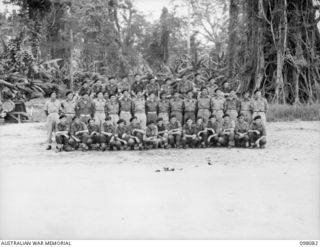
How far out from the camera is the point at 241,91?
14.6 metres

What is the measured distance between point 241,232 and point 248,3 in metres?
11.9

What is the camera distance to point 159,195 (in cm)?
480

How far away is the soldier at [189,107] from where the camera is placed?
9.05m

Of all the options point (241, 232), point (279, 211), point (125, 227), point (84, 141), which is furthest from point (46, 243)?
point (84, 141)

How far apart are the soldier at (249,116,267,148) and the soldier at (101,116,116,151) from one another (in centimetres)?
261

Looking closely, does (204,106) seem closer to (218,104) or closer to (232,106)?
(218,104)

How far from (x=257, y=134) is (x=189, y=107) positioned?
4.95ft

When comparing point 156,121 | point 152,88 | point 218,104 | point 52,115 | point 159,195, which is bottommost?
point 159,195

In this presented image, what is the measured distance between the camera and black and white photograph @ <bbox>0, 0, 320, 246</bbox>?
399 centimetres

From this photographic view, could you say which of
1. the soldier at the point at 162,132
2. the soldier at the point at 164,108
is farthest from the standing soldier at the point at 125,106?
the soldier at the point at 162,132

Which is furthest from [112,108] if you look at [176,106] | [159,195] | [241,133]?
[159,195]

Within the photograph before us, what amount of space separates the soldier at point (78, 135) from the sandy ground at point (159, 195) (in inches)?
17.4

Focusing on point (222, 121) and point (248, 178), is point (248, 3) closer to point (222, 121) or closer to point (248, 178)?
point (222, 121)

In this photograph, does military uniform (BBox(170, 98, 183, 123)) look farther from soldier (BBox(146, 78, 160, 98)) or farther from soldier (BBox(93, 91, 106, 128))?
soldier (BBox(93, 91, 106, 128))
